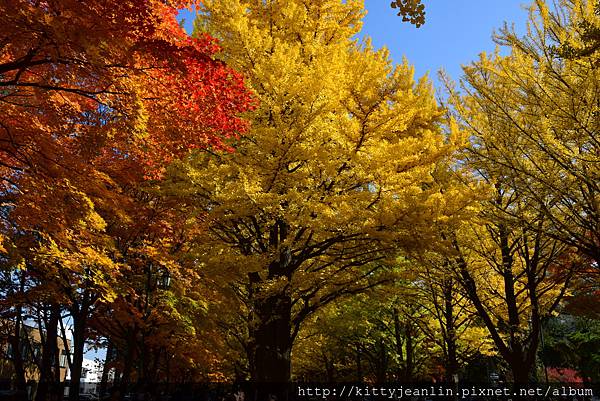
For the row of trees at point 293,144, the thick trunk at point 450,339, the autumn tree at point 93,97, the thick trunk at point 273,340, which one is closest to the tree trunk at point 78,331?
the row of trees at point 293,144

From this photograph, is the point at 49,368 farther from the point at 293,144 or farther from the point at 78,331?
the point at 293,144

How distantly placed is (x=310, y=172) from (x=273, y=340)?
388cm

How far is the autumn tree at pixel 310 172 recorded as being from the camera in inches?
317

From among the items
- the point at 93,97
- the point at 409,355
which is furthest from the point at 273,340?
the point at 409,355

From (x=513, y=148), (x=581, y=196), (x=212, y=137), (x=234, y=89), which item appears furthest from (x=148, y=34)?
(x=581, y=196)

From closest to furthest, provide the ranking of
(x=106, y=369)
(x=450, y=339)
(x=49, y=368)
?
1. (x=450, y=339)
2. (x=49, y=368)
3. (x=106, y=369)

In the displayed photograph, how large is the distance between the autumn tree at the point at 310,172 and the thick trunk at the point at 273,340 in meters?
0.02

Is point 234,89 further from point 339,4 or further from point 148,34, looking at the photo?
point 339,4

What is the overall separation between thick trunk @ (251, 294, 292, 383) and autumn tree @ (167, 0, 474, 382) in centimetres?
2

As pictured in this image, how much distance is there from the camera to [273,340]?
31.8ft

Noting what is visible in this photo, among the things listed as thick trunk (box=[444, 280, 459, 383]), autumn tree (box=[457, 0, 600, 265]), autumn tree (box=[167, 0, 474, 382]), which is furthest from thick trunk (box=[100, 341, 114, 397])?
autumn tree (box=[457, 0, 600, 265])

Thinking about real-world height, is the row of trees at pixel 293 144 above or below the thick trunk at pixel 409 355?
above

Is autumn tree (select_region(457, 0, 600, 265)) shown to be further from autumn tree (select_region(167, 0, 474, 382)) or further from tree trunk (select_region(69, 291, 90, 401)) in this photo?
tree trunk (select_region(69, 291, 90, 401))

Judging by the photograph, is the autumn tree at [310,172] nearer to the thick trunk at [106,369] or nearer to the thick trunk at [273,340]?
the thick trunk at [273,340]
